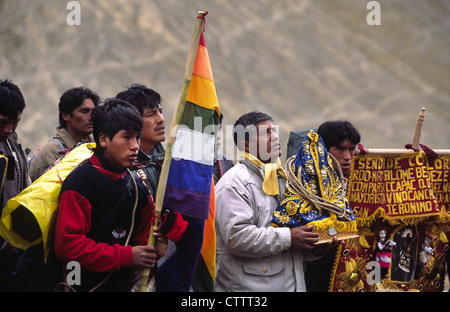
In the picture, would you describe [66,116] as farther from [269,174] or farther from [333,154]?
[333,154]

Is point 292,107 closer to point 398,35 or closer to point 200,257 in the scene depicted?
point 398,35

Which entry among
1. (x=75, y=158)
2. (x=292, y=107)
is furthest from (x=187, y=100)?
(x=292, y=107)

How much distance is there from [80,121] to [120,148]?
1.35 m

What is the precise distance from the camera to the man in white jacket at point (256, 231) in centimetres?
279

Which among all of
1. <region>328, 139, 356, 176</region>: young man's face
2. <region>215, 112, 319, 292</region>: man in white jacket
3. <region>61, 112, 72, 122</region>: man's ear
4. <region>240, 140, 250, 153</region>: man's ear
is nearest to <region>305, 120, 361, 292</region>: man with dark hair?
<region>328, 139, 356, 176</region>: young man's face

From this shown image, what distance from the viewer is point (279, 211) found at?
2910 millimetres

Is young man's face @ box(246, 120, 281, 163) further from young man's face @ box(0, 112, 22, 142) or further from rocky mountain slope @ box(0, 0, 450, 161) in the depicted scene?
rocky mountain slope @ box(0, 0, 450, 161)

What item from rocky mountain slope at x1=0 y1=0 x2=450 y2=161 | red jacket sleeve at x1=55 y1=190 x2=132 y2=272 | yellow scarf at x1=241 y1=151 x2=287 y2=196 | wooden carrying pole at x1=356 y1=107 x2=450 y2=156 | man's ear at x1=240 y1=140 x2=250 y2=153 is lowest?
red jacket sleeve at x1=55 y1=190 x2=132 y2=272

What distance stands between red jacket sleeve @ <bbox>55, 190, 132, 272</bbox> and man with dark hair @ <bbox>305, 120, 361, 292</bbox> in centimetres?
155

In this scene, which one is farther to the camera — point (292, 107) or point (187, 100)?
point (292, 107)

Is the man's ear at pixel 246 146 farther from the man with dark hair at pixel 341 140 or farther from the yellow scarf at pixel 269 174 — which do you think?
the man with dark hair at pixel 341 140

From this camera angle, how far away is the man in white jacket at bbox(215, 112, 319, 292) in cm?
279

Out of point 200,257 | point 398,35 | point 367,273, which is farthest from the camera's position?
point 398,35

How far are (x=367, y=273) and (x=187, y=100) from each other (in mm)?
1856
